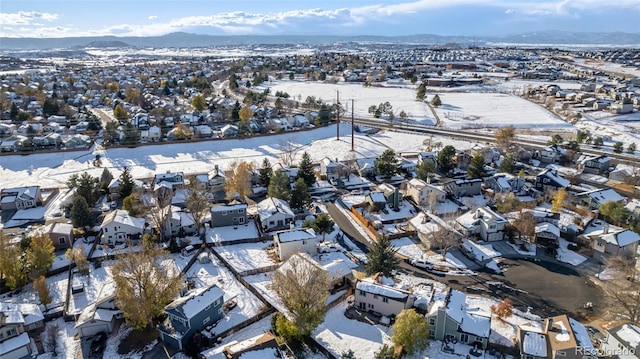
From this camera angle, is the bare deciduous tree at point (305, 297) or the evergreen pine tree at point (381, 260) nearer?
the bare deciduous tree at point (305, 297)

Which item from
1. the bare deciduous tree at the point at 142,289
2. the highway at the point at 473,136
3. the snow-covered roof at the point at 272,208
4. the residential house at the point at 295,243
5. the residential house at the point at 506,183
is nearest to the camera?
the bare deciduous tree at the point at 142,289

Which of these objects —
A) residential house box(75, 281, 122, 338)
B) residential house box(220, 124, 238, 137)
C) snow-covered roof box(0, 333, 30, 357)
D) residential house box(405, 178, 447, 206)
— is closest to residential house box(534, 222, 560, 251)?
residential house box(405, 178, 447, 206)

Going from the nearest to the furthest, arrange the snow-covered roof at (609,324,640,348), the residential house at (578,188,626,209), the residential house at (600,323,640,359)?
the residential house at (600,323,640,359), the snow-covered roof at (609,324,640,348), the residential house at (578,188,626,209)

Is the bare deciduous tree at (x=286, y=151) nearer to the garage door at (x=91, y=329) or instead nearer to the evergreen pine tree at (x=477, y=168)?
the evergreen pine tree at (x=477, y=168)

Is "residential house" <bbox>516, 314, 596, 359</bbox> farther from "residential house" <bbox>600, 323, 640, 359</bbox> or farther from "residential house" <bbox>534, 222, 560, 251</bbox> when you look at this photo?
"residential house" <bbox>534, 222, 560, 251</bbox>

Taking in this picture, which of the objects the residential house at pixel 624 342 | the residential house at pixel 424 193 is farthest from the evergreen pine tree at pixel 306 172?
the residential house at pixel 624 342

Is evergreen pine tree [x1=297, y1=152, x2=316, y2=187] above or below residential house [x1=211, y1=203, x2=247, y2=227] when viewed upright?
above
